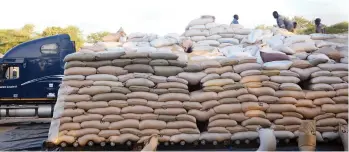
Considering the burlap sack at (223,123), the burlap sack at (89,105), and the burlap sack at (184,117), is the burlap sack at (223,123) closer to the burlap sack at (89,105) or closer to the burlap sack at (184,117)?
the burlap sack at (184,117)

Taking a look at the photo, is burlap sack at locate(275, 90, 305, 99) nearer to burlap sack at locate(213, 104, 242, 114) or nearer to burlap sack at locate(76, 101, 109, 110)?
burlap sack at locate(213, 104, 242, 114)

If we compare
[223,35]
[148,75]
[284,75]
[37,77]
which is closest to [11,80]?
[37,77]

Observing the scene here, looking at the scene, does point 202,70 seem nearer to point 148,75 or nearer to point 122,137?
point 148,75

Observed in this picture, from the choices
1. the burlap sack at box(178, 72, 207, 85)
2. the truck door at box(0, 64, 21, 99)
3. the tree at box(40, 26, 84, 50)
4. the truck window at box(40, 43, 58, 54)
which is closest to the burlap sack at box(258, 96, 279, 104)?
the burlap sack at box(178, 72, 207, 85)

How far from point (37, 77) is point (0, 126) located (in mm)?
1365

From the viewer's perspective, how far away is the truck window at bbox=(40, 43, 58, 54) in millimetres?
8781

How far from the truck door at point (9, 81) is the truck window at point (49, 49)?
733 mm

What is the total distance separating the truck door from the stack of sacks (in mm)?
6904

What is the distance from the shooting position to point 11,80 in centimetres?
887

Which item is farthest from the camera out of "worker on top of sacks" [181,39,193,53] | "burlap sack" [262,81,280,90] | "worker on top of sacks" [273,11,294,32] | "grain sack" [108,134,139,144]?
"worker on top of sacks" [273,11,294,32]

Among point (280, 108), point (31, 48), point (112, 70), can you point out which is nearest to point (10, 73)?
point (31, 48)

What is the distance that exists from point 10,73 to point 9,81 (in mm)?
185

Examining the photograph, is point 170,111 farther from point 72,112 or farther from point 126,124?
point 72,112

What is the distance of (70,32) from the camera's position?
24.8 m
